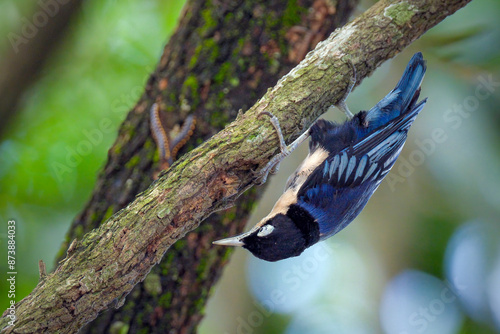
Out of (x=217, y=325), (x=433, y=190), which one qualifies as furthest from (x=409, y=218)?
(x=217, y=325)

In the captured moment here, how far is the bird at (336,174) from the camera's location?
8.98ft

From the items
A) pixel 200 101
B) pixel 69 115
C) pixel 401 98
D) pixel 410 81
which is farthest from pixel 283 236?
pixel 69 115

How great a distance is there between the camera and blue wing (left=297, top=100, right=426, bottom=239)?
285cm

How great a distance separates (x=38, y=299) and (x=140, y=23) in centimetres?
305

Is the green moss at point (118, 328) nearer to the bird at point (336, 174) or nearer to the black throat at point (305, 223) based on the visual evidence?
the bird at point (336, 174)

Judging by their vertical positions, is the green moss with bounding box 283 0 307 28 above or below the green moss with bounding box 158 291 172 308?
above

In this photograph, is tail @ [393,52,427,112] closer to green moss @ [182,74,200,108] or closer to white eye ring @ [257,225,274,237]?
white eye ring @ [257,225,274,237]

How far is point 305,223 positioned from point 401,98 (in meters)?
0.99

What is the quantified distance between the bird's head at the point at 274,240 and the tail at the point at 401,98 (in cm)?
83

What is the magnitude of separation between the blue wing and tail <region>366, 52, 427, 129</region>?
0.11m

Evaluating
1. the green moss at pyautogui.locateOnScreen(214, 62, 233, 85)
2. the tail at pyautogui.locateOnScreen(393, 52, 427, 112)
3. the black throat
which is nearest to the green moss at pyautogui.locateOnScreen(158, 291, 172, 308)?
the black throat

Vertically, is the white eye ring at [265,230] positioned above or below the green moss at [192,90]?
below

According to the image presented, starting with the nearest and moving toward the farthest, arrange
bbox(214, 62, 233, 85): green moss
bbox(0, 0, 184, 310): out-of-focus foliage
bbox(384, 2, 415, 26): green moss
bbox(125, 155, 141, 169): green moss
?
bbox(384, 2, 415, 26): green moss < bbox(125, 155, 141, 169): green moss < bbox(214, 62, 233, 85): green moss < bbox(0, 0, 184, 310): out-of-focus foliage

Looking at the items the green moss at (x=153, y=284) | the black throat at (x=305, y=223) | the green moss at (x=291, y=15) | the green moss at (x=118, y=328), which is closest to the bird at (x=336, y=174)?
the black throat at (x=305, y=223)
